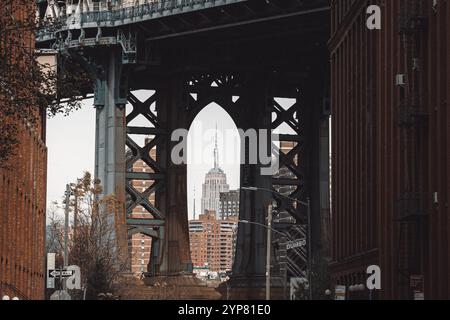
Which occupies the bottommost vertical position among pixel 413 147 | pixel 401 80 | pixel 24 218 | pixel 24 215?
pixel 24 218

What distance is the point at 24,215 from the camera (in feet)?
310

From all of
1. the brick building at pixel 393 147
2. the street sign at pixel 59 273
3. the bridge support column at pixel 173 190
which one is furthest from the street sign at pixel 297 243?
the street sign at pixel 59 273

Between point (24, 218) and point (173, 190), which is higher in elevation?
point (173, 190)

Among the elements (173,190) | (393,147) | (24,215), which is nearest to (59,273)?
(393,147)

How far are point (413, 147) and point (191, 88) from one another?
7541 cm

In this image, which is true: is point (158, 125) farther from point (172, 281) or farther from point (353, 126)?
point (353, 126)

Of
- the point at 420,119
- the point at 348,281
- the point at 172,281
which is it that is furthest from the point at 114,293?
the point at 420,119

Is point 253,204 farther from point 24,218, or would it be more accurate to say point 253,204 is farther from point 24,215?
point 24,215

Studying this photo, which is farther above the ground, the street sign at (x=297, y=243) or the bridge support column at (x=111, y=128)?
the bridge support column at (x=111, y=128)

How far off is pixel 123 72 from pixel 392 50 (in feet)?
192

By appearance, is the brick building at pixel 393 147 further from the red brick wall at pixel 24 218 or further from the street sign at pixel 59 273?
the red brick wall at pixel 24 218

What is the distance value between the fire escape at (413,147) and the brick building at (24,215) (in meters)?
17.3

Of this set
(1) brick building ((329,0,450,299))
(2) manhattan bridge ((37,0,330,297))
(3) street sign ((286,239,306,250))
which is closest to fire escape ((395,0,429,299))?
(1) brick building ((329,0,450,299))

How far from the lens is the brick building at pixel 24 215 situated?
8062 cm
